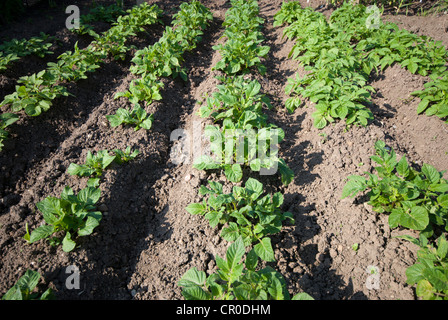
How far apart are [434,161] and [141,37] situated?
5.44 meters

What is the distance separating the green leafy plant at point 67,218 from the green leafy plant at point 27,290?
0.26 meters

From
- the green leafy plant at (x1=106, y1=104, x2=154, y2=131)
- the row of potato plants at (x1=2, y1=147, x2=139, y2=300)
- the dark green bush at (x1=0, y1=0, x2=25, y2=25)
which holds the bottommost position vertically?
the row of potato plants at (x1=2, y1=147, x2=139, y2=300)

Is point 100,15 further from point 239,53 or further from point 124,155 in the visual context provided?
point 124,155

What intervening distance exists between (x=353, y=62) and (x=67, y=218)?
151 inches

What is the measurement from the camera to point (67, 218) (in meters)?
2.10

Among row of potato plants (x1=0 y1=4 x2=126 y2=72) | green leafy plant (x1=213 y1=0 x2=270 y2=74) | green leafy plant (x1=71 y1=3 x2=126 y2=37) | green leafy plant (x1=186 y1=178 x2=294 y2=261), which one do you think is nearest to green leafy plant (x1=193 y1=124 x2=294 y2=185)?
green leafy plant (x1=186 y1=178 x2=294 y2=261)

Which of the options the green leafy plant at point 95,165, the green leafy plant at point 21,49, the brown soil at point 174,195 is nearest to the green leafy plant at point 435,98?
the brown soil at point 174,195

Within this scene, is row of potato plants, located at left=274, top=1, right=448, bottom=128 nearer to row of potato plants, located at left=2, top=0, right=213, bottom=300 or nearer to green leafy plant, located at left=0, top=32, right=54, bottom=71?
row of potato plants, located at left=2, top=0, right=213, bottom=300

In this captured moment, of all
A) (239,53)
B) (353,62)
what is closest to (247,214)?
(353,62)

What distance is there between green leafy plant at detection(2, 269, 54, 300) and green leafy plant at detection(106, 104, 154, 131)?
1.80 m

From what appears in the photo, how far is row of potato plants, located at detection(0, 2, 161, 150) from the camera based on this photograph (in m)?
3.16

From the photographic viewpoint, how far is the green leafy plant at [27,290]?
5.39 feet

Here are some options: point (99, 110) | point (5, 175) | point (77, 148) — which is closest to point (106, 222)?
point (77, 148)
